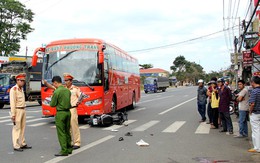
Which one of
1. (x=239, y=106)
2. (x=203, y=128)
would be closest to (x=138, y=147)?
(x=239, y=106)

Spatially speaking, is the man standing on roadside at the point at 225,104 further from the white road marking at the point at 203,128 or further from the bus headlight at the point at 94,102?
the bus headlight at the point at 94,102

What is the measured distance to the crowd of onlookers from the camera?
7.50m

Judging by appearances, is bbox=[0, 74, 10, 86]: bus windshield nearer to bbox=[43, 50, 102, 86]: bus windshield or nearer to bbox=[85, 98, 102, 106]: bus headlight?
bbox=[43, 50, 102, 86]: bus windshield

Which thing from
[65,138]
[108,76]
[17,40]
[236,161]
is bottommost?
[236,161]

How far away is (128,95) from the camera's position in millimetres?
18703

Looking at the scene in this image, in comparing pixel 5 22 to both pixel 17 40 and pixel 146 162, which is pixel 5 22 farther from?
pixel 146 162

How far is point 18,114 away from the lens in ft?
25.7

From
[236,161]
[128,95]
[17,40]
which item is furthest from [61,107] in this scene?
[17,40]

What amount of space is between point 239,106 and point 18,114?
6.22m

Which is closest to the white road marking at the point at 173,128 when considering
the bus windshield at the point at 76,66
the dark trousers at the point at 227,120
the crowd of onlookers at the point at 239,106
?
the crowd of onlookers at the point at 239,106

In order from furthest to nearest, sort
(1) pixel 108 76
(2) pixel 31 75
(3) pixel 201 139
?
(2) pixel 31 75 < (1) pixel 108 76 < (3) pixel 201 139

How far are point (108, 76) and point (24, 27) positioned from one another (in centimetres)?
3813

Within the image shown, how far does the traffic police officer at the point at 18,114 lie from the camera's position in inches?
304

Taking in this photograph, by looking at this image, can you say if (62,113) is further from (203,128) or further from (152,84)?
(152,84)
